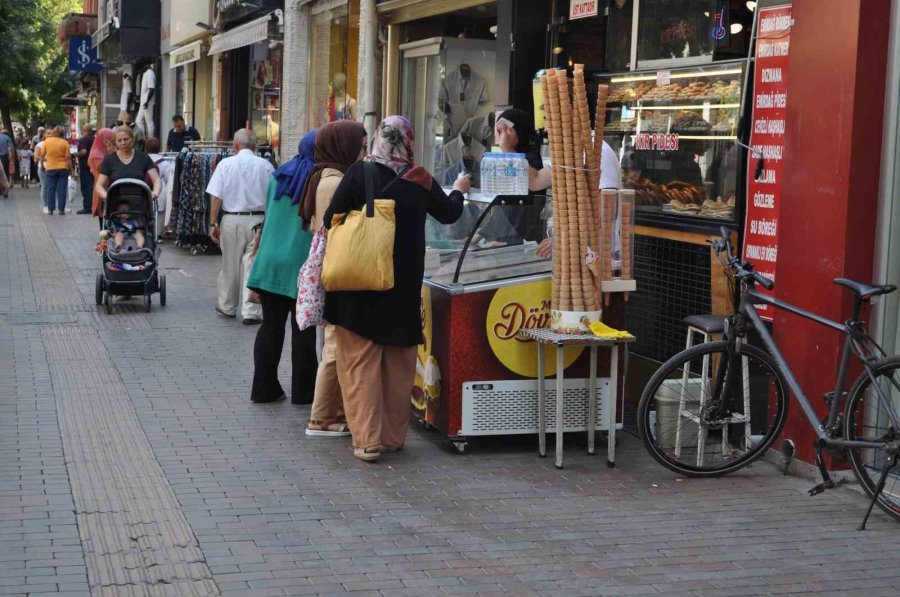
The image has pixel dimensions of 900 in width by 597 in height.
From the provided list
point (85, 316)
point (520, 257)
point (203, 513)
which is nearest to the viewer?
point (203, 513)

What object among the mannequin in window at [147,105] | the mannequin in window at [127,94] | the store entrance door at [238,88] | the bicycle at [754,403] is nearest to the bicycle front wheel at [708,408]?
the bicycle at [754,403]

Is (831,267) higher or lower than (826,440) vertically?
higher

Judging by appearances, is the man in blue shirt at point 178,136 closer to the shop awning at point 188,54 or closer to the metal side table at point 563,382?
the shop awning at point 188,54

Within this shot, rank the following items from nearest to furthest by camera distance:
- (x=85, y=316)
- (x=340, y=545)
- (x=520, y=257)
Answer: (x=340, y=545)
(x=520, y=257)
(x=85, y=316)

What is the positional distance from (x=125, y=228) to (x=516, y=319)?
652 centimetres

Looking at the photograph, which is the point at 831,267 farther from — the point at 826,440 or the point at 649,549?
the point at 649,549

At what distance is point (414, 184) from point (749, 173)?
2.12m

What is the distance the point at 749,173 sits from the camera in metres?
7.59

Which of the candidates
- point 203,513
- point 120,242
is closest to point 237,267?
point 120,242

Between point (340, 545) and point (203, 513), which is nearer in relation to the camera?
point (340, 545)

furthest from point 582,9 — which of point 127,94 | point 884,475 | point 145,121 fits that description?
point 127,94

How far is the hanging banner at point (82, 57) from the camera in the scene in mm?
39875

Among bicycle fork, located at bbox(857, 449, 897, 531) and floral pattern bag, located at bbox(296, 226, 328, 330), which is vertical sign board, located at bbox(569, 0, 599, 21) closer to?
floral pattern bag, located at bbox(296, 226, 328, 330)

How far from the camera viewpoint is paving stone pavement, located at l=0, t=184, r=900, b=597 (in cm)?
509
